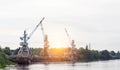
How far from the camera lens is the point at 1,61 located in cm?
15600

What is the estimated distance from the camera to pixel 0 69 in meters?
129

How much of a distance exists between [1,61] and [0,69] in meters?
27.0

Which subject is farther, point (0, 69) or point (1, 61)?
point (1, 61)
